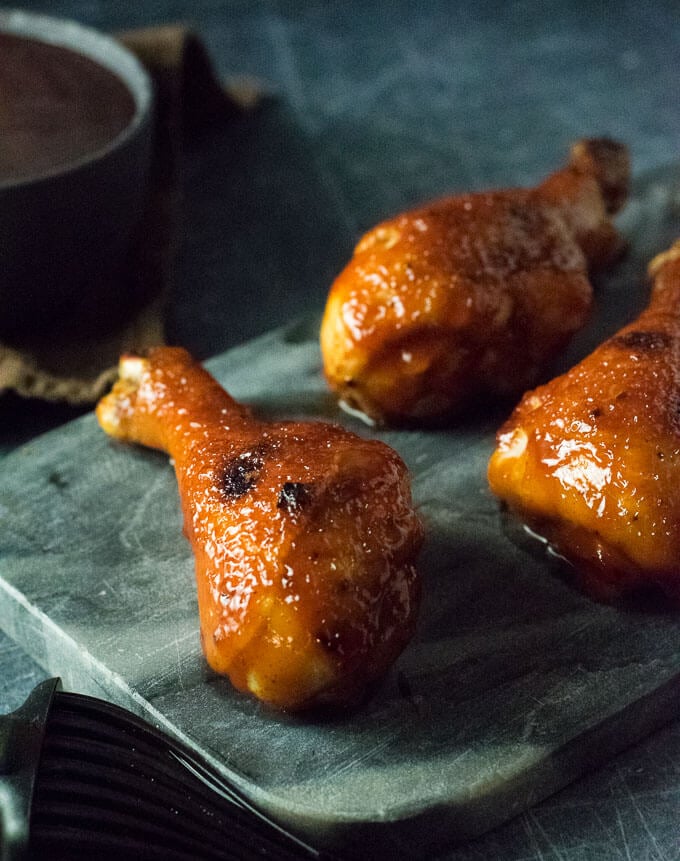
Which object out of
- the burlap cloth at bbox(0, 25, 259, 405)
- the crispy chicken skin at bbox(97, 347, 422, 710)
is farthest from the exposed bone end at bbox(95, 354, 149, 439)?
the crispy chicken skin at bbox(97, 347, 422, 710)

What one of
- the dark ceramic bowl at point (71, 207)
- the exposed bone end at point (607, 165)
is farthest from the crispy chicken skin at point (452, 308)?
the dark ceramic bowl at point (71, 207)

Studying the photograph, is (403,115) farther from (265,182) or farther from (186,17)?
(186,17)

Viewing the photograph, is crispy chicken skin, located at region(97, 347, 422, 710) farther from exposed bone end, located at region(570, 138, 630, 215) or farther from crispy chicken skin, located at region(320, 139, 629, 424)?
exposed bone end, located at region(570, 138, 630, 215)

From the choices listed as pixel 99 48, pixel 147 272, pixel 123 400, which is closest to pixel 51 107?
pixel 99 48

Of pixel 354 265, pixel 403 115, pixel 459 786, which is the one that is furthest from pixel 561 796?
pixel 403 115

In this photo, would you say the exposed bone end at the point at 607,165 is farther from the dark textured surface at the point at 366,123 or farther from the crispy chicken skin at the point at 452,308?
the crispy chicken skin at the point at 452,308

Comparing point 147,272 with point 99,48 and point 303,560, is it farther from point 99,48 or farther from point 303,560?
point 303,560
